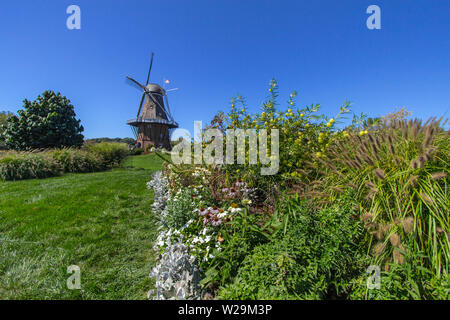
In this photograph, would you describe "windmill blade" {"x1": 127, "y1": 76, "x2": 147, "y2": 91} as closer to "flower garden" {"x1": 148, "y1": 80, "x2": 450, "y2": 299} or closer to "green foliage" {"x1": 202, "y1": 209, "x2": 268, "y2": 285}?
"flower garden" {"x1": 148, "y1": 80, "x2": 450, "y2": 299}

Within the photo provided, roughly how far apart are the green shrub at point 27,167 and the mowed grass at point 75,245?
163 inches

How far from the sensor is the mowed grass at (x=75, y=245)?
7.33ft

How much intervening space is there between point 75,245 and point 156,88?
1200 inches

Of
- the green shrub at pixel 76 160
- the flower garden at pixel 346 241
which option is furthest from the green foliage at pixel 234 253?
the green shrub at pixel 76 160

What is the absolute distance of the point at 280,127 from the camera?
3689mm

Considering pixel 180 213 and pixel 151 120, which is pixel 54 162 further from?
pixel 151 120

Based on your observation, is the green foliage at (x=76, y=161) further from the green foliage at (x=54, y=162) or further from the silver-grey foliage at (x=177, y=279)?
the silver-grey foliage at (x=177, y=279)

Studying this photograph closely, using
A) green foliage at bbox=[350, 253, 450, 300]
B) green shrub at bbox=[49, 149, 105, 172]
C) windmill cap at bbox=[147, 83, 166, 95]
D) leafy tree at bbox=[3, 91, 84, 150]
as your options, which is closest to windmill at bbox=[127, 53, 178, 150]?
windmill cap at bbox=[147, 83, 166, 95]

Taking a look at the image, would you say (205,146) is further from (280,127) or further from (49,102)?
(49,102)

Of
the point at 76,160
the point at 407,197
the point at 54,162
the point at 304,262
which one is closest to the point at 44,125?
the point at 76,160

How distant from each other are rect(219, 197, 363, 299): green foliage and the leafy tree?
56.4ft

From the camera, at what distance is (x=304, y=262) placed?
168cm

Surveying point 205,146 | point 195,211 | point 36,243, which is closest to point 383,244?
point 195,211
